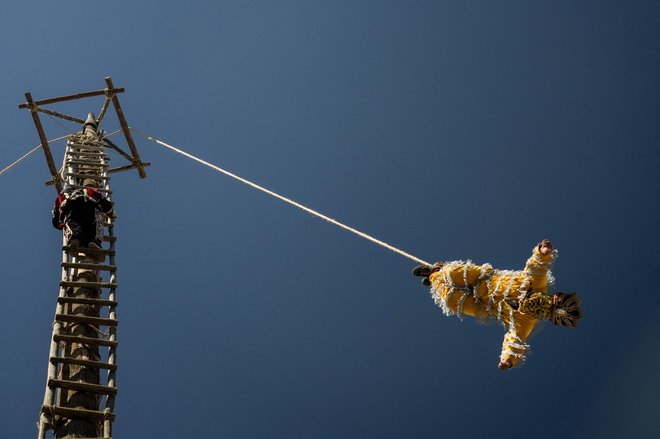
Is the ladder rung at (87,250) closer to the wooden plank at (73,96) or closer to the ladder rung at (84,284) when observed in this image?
the ladder rung at (84,284)

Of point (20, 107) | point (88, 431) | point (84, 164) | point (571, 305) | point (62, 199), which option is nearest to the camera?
point (571, 305)

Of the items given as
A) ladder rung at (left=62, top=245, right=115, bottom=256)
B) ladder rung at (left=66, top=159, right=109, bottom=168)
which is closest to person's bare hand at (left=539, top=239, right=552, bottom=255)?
ladder rung at (left=62, top=245, right=115, bottom=256)

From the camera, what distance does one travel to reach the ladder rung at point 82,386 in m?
6.31

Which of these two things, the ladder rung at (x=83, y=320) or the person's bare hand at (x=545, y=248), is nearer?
the person's bare hand at (x=545, y=248)

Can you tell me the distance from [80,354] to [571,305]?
447cm

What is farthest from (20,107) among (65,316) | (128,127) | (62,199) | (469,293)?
(469,293)

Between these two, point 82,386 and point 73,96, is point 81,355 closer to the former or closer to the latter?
point 82,386

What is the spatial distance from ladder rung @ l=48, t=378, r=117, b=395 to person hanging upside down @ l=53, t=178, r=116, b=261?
2396 mm

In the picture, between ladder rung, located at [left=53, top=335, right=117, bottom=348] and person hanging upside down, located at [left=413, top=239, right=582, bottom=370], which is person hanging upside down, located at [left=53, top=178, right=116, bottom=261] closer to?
ladder rung, located at [left=53, top=335, right=117, bottom=348]

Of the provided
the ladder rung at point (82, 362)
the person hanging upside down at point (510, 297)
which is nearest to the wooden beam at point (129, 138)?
the ladder rung at point (82, 362)

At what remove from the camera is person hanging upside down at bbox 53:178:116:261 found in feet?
28.3

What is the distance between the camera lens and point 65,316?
7.13 metres

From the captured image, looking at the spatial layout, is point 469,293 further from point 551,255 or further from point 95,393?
point 95,393

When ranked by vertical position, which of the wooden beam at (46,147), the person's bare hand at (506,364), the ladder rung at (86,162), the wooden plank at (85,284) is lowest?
the person's bare hand at (506,364)
